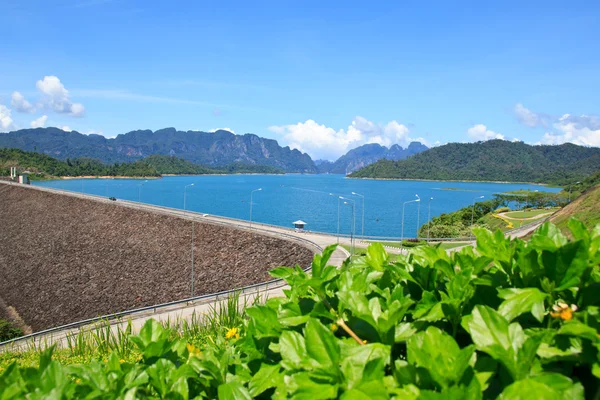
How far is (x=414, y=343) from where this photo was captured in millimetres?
1074

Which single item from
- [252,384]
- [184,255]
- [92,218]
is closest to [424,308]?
[252,384]

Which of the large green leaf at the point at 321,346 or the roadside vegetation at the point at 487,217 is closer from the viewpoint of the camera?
the large green leaf at the point at 321,346

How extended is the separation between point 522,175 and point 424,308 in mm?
198845

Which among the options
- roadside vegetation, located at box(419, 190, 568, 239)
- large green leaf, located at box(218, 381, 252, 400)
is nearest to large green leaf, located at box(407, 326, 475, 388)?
large green leaf, located at box(218, 381, 252, 400)

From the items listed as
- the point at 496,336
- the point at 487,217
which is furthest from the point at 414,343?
the point at 487,217

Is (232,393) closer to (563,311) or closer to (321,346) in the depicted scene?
(321,346)

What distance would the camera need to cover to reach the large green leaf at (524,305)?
1145 millimetres

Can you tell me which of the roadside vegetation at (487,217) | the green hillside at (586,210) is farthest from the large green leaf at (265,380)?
the green hillside at (586,210)

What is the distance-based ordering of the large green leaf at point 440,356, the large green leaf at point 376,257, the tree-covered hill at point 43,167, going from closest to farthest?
the large green leaf at point 440,356 → the large green leaf at point 376,257 → the tree-covered hill at point 43,167

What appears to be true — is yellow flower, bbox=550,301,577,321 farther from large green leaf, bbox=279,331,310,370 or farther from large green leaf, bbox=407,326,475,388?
large green leaf, bbox=279,331,310,370

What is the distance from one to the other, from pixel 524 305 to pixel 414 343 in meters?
0.33

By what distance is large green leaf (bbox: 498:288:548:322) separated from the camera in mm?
1145

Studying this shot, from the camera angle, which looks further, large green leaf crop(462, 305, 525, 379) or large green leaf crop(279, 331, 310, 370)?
large green leaf crop(279, 331, 310, 370)

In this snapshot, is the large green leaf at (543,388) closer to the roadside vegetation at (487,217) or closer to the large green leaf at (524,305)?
the large green leaf at (524,305)
